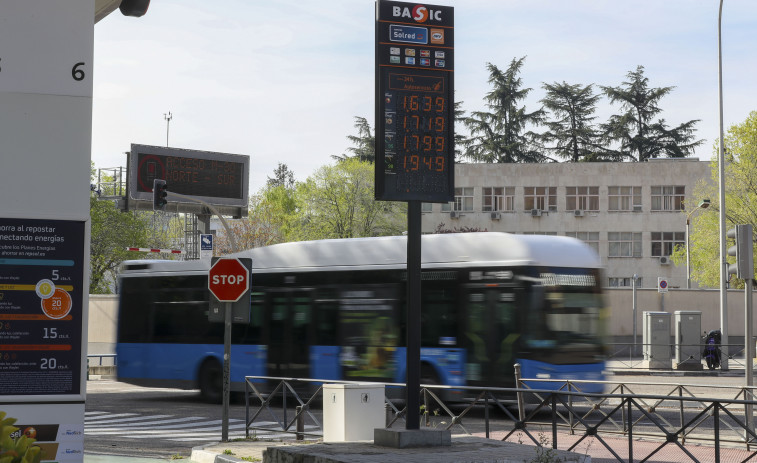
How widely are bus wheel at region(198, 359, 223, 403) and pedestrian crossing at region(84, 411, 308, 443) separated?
1.99 metres

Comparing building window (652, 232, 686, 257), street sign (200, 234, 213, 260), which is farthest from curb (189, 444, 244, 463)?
building window (652, 232, 686, 257)

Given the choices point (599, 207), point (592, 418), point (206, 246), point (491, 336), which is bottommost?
point (592, 418)

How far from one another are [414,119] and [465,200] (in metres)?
63.9

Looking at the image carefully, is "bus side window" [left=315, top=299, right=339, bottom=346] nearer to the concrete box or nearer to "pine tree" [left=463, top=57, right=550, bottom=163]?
the concrete box

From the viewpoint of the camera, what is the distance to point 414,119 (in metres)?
10.5

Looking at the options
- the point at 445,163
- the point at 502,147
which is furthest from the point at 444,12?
the point at 502,147

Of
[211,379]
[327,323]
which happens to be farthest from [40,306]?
[211,379]

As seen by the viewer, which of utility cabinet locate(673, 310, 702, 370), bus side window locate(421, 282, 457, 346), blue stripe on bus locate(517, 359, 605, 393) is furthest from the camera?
utility cabinet locate(673, 310, 702, 370)

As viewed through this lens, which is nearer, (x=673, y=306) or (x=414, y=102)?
(x=414, y=102)

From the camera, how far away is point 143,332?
2470 centimetres

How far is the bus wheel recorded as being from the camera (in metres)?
23.6

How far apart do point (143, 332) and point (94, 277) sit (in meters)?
45.4

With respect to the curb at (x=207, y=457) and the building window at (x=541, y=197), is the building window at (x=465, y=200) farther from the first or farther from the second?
the curb at (x=207, y=457)

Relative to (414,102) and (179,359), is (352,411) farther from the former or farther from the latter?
(179,359)
